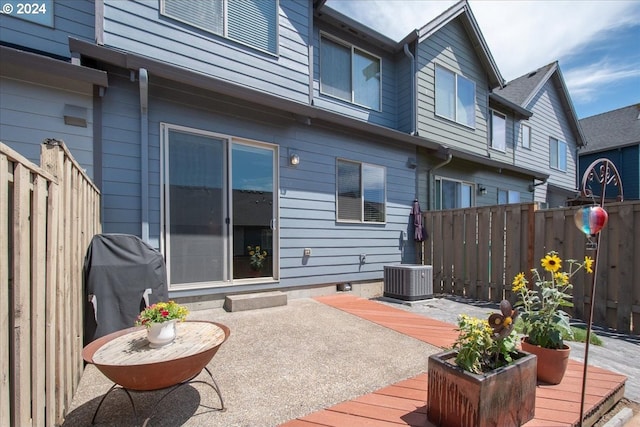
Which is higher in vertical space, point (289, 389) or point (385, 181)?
point (385, 181)

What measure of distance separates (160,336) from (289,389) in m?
1.05

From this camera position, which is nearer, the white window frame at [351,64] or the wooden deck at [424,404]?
the wooden deck at [424,404]

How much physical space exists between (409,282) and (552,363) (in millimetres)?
2853

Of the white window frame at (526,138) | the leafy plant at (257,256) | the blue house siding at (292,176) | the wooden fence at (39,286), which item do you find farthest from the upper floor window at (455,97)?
the wooden fence at (39,286)

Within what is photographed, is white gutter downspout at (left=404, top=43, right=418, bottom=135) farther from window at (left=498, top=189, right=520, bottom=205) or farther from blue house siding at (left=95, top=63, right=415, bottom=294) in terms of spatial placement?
window at (left=498, top=189, right=520, bottom=205)

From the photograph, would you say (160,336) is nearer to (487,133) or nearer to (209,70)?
(209,70)

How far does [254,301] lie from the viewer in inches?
175

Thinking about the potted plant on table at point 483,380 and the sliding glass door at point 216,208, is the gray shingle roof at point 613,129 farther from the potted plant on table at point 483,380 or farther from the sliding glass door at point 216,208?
the potted plant on table at point 483,380

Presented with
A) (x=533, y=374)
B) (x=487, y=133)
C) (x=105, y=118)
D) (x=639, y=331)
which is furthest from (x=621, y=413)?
(x=487, y=133)

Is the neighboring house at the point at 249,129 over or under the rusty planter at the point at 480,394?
over

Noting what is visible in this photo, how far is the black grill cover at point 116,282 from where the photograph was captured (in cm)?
275

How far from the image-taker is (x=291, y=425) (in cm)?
189

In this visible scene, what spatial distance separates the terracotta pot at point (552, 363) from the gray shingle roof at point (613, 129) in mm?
18327

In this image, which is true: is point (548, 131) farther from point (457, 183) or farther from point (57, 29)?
point (57, 29)
